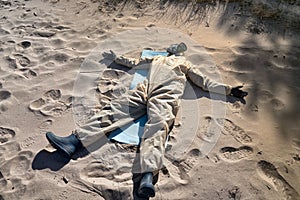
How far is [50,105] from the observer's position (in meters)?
3.64

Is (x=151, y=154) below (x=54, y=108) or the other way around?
the other way around

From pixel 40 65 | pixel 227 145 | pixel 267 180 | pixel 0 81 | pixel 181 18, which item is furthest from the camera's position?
pixel 181 18

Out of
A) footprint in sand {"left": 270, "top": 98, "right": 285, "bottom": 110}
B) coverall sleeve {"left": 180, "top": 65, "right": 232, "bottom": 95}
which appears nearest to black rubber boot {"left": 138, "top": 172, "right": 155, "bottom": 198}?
coverall sleeve {"left": 180, "top": 65, "right": 232, "bottom": 95}

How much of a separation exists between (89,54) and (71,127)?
1327mm

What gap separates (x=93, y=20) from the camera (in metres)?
5.09

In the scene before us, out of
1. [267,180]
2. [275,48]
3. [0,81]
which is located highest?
[275,48]

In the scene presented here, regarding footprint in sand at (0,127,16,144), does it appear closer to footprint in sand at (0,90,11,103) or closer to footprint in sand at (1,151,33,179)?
footprint in sand at (1,151,33,179)

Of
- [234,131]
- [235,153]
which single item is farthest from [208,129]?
[235,153]

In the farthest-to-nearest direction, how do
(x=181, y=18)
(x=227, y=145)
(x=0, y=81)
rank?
(x=181, y=18), (x=0, y=81), (x=227, y=145)

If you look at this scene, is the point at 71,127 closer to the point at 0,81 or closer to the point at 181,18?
the point at 0,81

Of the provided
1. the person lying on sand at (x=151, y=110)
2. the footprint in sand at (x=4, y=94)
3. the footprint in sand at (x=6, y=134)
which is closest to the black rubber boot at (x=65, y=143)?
the person lying on sand at (x=151, y=110)

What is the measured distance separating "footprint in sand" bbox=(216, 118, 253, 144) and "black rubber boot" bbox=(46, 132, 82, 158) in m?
1.38

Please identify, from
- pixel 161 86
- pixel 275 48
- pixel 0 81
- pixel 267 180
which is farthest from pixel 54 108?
pixel 275 48

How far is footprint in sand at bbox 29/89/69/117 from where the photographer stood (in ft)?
11.7
